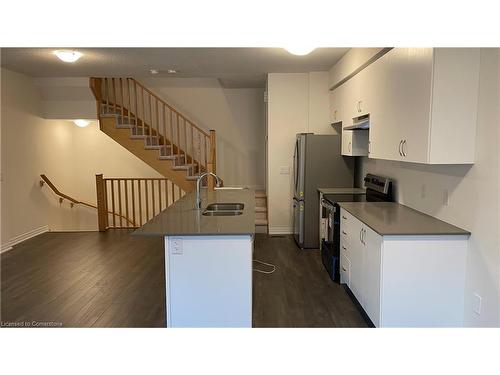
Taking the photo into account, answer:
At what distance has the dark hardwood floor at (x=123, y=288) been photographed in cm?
308

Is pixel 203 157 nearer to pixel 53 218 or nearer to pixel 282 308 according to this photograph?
pixel 53 218

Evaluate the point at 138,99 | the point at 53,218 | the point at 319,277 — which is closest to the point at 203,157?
the point at 138,99

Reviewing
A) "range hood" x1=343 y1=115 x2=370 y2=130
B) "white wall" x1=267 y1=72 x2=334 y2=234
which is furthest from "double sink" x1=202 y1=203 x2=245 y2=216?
"white wall" x1=267 y1=72 x2=334 y2=234

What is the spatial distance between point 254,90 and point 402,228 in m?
5.17

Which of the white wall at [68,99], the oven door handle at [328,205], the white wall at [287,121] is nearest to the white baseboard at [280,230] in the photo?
the white wall at [287,121]

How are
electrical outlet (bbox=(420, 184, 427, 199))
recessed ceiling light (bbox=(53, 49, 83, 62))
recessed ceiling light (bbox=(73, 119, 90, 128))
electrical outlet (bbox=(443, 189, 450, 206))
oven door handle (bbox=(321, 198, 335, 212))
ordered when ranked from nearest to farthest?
electrical outlet (bbox=(443, 189, 450, 206)), electrical outlet (bbox=(420, 184, 427, 199)), oven door handle (bbox=(321, 198, 335, 212)), recessed ceiling light (bbox=(53, 49, 83, 62)), recessed ceiling light (bbox=(73, 119, 90, 128))

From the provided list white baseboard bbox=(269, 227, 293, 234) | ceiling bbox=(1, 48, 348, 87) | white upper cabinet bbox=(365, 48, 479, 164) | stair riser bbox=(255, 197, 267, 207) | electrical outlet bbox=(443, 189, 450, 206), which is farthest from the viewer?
stair riser bbox=(255, 197, 267, 207)

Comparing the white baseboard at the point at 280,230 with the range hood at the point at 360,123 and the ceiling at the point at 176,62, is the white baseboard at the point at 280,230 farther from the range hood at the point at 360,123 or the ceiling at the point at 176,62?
the ceiling at the point at 176,62

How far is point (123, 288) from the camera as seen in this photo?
377 cm

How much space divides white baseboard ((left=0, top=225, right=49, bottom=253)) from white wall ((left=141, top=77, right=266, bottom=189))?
130 inches

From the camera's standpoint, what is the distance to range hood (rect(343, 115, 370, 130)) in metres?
3.77

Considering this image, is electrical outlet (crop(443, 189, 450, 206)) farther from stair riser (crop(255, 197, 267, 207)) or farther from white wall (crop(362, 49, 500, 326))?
Result: stair riser (crop(255, 197, 267, 207))

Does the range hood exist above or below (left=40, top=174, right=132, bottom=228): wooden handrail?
above

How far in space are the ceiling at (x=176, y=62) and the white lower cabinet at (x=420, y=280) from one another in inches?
104
